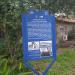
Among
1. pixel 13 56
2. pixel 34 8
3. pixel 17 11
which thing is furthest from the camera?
pixel 13 56

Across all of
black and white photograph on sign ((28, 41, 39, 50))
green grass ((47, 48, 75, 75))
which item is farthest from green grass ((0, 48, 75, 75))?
black and white photograph on sign ((28, 41, 39, 50))

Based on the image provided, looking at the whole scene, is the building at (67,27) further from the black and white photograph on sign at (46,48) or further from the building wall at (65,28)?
the black and white photograph on sign at (46,48)

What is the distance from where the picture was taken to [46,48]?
6133 mm

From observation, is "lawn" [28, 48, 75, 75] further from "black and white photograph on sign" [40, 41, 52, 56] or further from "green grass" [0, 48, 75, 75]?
"black and white photograph on sign" [40, 41, 52, 56]

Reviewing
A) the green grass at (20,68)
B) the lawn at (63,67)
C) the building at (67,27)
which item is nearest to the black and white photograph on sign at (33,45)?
the green grass at (20,68)

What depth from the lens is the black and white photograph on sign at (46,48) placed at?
240 inches

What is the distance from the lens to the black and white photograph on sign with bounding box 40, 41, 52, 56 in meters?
6.10

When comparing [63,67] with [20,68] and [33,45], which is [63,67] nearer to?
[20,68]

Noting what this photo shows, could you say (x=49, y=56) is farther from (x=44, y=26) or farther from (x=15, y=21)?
(x=15, y=21)

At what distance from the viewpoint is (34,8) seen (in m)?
8.51

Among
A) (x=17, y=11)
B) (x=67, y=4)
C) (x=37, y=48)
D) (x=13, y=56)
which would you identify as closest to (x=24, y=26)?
(x=37, y=48)

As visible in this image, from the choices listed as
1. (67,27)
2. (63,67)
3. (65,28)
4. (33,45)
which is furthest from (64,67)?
(67,27)

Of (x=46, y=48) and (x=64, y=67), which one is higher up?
(x=46, y=48)

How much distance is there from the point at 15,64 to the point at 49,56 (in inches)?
109
